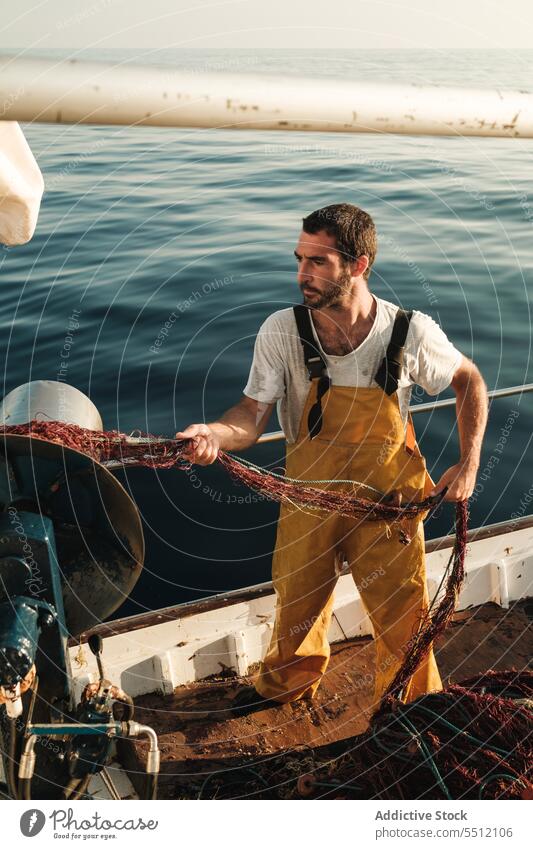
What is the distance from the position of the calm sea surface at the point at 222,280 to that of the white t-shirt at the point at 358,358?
48.6 inches

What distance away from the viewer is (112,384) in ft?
21.6

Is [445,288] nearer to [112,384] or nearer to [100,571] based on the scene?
[112,384]

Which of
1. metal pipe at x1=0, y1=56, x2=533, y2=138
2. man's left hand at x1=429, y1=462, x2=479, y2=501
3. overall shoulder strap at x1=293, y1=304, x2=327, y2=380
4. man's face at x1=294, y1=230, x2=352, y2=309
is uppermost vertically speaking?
metal pipe at x1=0, y1=56, x2=533, y2=138

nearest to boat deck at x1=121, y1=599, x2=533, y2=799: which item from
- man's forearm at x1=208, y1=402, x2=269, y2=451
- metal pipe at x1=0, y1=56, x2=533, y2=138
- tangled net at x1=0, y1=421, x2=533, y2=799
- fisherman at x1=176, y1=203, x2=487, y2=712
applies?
fisherman at x1=176, y1=203, x2=487, y2=712

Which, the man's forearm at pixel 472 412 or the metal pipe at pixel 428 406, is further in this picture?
the metal pipe at pixel 428 406

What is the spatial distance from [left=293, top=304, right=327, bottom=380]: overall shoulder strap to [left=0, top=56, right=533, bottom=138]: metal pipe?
1.64 meters

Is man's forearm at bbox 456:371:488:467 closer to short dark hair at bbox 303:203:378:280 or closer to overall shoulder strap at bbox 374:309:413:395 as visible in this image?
overall shoulder strap at bbox 374:309:413:395

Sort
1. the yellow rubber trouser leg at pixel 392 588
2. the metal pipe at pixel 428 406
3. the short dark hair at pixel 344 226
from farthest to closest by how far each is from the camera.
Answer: the metal pipe at pixel 428 406
the yellow rubber trouser leg at pixel 392 588
the short dark hair at pixel 344 226

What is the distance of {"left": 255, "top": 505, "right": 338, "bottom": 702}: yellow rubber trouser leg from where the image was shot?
324cm

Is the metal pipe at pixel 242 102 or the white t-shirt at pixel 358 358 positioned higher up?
the metal pipe at pixel 242 102

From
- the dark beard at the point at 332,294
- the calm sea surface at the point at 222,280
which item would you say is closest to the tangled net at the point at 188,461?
the dark beard at the point at 332,294

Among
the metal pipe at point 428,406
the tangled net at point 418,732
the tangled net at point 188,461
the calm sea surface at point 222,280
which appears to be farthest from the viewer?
the calm sea surface at point 222,280

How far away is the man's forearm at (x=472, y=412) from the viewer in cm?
316

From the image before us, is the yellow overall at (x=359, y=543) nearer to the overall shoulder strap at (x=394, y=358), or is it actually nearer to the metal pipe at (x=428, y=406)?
the overall shoulder strap at (x=394, y=358)
